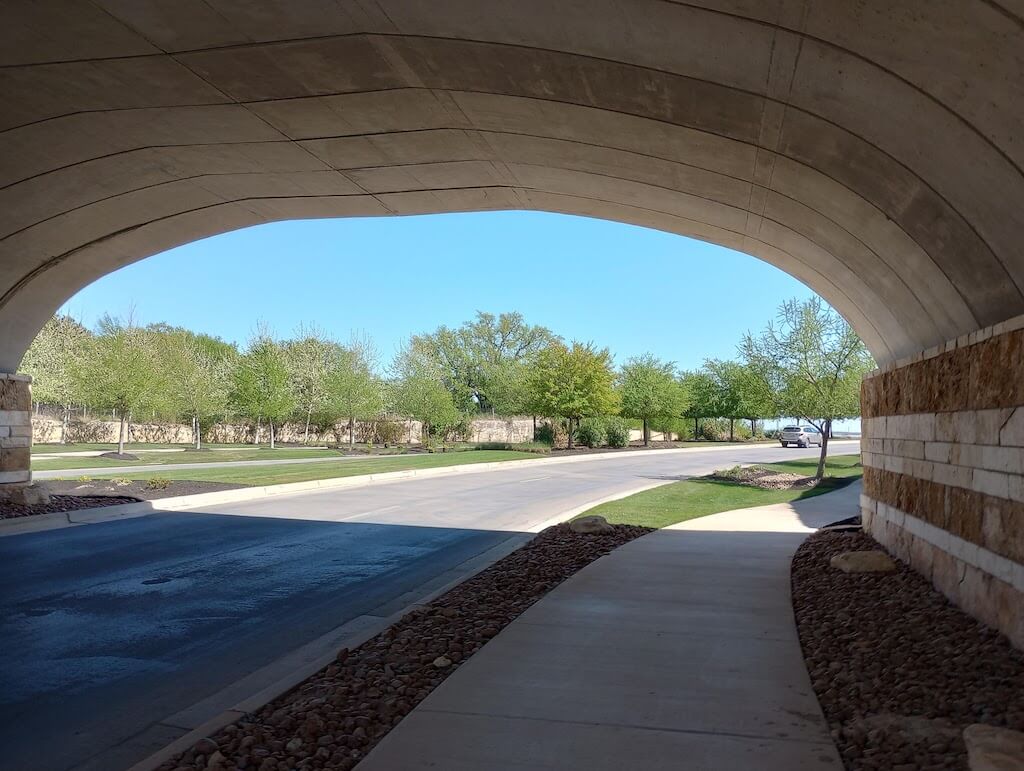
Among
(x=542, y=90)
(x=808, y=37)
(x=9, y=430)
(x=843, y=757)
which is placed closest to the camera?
(x=843, y=757)

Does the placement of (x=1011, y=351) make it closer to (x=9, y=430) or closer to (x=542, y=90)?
(x=542, y=90)

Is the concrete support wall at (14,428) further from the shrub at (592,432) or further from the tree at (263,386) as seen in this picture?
the shrub at (592,432)

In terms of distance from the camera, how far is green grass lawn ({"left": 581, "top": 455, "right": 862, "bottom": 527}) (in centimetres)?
1564

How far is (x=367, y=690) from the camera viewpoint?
5172mm

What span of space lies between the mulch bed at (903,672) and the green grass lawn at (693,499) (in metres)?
7.17

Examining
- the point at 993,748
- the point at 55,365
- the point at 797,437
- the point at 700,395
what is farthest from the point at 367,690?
the point at 700,395

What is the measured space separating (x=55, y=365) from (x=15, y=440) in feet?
133

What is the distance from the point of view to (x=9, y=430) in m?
14.1

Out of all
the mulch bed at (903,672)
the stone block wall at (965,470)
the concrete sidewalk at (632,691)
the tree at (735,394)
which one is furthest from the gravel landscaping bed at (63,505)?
the tree at (735,394)

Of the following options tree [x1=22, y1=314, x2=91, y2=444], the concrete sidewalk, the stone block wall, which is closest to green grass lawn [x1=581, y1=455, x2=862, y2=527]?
the stone block wall

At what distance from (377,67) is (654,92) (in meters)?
2.24

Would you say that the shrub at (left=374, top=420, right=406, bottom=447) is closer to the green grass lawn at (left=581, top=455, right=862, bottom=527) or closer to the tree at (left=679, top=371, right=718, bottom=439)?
the tree at (left=679, top=371, right=718, bottom=439)

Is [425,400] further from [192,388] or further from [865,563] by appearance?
[865,563]

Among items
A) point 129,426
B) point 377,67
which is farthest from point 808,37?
point 129,426
